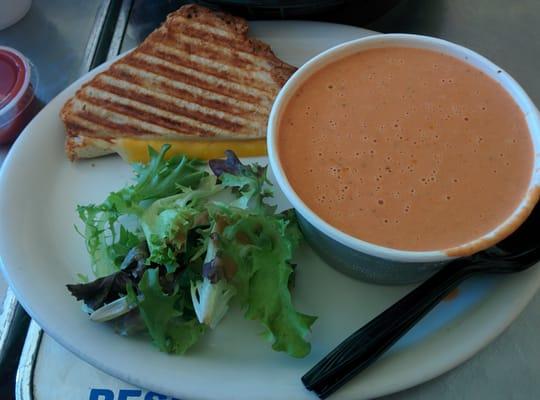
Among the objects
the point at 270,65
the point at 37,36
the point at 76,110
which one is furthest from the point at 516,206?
the point at 37,36

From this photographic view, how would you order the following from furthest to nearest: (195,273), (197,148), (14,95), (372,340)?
(14,95) < (197,148) < (195,273) < (372,340)

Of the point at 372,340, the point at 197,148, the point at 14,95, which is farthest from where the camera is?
the point at 14,95

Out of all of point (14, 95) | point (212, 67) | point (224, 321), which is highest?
point (212, 67)

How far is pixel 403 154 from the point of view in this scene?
873 mm

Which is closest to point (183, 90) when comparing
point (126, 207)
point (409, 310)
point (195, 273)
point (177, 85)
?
point (177, 85)

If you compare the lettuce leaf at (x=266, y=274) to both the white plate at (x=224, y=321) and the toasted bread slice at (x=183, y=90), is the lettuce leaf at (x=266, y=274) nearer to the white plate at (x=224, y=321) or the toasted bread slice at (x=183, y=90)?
the white plate at (x=224, y=321)

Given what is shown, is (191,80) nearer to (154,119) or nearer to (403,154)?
(154,119)

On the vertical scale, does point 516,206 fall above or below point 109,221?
above

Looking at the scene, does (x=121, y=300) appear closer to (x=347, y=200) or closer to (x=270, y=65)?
(x=347, y=200)

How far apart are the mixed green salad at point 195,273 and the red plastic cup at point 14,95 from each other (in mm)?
587

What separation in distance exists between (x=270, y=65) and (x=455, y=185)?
55 centimetres

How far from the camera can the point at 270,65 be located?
122cm

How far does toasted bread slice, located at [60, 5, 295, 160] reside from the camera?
1172 millimetres

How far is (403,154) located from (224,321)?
42cm
